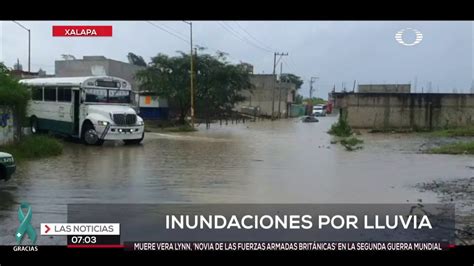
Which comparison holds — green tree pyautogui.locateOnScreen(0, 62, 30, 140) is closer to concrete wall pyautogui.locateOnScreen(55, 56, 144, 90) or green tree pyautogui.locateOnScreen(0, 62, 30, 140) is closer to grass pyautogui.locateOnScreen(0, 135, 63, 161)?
grass pyautogui.locateOnScreen(0, 135, 63, 161)

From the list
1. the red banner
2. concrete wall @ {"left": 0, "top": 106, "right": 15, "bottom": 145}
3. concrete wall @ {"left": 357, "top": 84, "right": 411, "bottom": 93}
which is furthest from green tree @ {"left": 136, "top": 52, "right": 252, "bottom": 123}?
the red banner

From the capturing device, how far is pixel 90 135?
1485cm

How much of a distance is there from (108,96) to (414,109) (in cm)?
2297

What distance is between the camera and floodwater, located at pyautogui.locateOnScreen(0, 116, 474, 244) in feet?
21.0

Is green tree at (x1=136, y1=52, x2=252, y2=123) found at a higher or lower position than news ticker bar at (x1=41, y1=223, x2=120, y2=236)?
higher

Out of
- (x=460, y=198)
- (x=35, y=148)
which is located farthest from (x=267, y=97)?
(x=460, y=198)

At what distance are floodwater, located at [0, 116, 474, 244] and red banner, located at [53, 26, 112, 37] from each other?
6.01 ft

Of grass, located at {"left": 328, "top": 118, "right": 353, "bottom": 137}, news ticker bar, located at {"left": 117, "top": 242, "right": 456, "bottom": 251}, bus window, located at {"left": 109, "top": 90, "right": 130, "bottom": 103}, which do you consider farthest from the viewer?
grass, located at {"left": 328, "top": 118, "right": 353, "bottom": 137}

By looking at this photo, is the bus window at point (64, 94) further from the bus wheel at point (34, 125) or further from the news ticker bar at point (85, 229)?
the news ticker bar at point (85, 229)

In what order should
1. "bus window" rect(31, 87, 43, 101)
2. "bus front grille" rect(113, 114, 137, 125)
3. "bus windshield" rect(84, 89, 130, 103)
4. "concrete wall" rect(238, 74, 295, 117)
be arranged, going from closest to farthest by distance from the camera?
"bus window" rect(31, 87, 43, 101), "bus windshield" rect(84, 89, 130, 103), "bus front grille" rect(113, 114, 137, 125), "concrete wall" rect(238, 74, 295, 117)

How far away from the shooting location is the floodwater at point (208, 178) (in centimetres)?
639

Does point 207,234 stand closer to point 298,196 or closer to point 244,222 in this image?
point 244,222

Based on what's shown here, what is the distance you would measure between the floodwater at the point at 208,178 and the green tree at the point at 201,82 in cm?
1365
